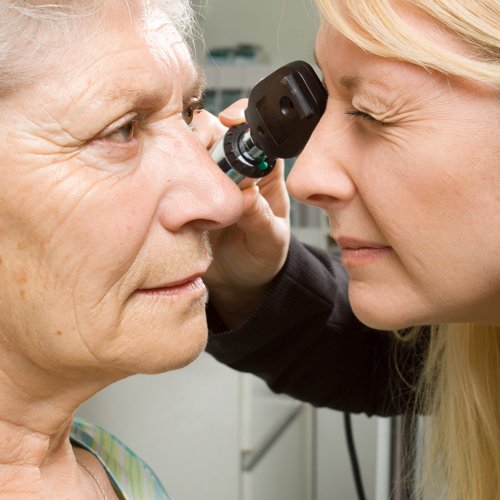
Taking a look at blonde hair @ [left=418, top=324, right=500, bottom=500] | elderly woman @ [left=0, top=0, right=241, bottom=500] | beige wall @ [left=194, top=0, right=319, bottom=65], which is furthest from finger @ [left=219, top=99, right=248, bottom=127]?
beige wall @ [left=194, top=0, right=319, bottom=65]

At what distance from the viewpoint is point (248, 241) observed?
1289mm

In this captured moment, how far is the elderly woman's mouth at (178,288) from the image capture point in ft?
3.08

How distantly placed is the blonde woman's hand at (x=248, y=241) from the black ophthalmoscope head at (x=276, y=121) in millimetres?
80

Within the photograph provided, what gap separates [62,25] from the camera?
2.86 feet

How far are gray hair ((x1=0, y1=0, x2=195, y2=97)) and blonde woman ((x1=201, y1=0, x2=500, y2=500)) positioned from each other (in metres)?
0.30

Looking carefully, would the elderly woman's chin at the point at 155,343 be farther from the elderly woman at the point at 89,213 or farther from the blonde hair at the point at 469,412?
the blonde hair at the point at 469,412

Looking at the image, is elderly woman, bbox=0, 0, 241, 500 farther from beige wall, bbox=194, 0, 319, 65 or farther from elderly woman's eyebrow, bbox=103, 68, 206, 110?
beige wall, bbox=194, 0, 319, 65

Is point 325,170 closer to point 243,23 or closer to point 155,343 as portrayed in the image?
point 155,343

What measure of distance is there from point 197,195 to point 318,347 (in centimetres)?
59

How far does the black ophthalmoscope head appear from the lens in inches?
43.2

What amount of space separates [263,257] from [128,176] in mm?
429

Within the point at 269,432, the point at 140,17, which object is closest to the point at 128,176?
the point at 140,17

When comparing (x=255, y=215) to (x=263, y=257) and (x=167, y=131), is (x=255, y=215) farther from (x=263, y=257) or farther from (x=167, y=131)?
(x=167, y=131)

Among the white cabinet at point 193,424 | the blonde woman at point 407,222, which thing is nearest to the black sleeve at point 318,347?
the blonde woman at point 407,222
